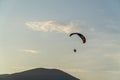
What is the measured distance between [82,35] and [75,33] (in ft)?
10.4

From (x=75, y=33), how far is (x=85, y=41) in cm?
474

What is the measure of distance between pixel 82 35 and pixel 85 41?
1.93 metres

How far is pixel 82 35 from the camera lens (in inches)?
4193

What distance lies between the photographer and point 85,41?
107 m

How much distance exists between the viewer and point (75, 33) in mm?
104000
